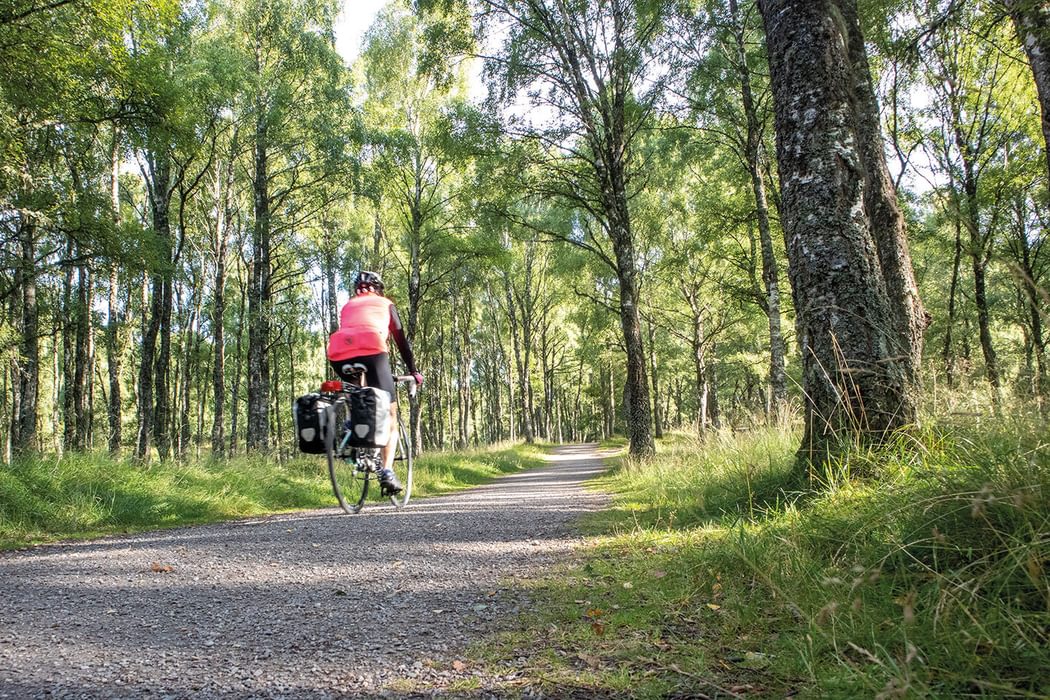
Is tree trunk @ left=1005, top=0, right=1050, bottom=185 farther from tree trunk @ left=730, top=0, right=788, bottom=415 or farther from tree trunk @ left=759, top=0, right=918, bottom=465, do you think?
tree trunk @ left=730, top=0, right=788, bottom=415

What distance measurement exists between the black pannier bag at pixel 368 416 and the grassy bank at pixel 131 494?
3784 millimetres

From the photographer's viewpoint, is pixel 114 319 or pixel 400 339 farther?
pixel 114 319

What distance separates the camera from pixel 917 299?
18.0 feet

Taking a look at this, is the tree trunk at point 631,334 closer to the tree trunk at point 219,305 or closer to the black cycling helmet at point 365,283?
the black cycling helmet at point 365,283

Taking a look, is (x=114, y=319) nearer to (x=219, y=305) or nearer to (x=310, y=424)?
(x=219, y=305)

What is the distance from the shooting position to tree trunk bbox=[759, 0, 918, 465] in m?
3.84

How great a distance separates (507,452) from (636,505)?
1766 centimetres

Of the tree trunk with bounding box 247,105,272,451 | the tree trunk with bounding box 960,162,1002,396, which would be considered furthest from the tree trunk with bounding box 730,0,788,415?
the tree trunk with bounding box 247,105,272,451

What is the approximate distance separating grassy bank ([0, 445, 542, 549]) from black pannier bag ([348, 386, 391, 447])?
3.78m

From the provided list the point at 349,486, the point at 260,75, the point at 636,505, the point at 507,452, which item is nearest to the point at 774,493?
the point at 636,505

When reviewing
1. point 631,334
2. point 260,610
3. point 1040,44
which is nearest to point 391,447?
point 260,610

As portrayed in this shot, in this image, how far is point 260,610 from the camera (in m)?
2.97

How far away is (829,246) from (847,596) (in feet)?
9.32

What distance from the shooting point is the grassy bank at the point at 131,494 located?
639 centimetres
